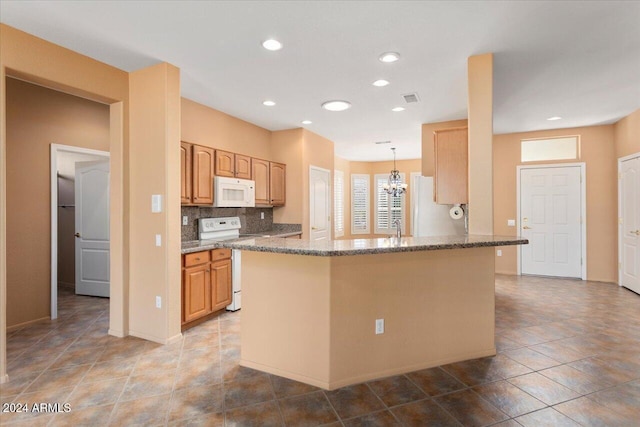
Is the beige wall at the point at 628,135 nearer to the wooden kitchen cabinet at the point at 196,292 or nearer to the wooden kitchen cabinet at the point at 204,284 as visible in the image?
the wooden kitchen cabinet at the point at 204,284

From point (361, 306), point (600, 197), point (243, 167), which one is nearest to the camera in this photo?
point (361, 306)

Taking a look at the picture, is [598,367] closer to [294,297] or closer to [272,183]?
[294,297]

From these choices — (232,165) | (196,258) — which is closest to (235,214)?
(232,165)

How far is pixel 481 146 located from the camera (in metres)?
2.99

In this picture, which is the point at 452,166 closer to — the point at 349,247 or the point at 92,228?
the point at 349,247

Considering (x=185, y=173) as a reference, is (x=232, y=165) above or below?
above

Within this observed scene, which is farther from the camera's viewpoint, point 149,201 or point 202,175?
point 202,175

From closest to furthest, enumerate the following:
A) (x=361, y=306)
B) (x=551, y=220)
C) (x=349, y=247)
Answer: (x=349, y=247) → (x=361, y=306) → (x=551, y=220)

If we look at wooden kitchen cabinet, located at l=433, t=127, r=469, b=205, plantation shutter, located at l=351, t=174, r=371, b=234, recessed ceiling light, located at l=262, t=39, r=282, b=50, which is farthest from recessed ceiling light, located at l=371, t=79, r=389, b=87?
plantation shutter, located at l=351, t=174, r=371, b=234

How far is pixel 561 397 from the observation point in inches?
89.8

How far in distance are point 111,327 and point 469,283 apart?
3606 millimetres

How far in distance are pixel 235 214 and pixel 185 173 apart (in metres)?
1.45

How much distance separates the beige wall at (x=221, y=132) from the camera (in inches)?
168

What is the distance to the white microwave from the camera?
167 inches
